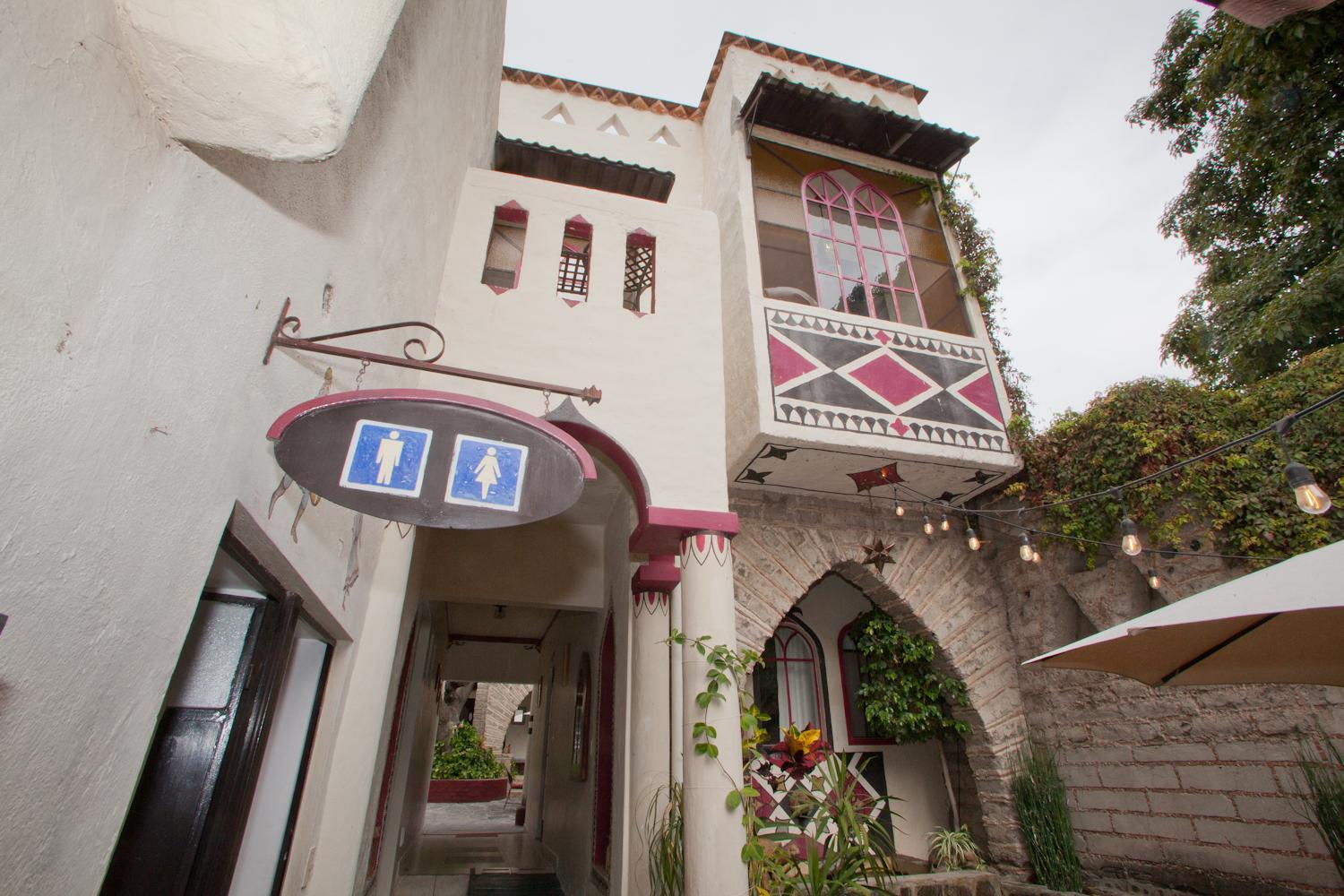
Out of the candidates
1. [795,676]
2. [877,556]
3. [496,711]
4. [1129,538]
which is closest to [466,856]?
[795,676]

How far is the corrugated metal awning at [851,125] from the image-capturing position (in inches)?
271

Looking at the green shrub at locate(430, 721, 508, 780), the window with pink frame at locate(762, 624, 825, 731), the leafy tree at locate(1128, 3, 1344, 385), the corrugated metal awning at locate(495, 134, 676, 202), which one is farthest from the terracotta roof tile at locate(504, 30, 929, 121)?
the green shrub at locate(430, 721, 508, 780)

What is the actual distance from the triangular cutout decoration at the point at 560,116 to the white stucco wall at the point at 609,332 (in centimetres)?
414

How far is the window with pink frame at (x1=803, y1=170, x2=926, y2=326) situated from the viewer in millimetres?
6703

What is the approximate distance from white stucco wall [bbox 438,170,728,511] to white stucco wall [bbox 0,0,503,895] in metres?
2.00

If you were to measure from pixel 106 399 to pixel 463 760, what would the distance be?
17.8 m

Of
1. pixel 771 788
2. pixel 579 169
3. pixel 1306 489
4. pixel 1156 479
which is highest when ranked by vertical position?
pixel 579 169

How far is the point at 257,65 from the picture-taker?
4.51ft

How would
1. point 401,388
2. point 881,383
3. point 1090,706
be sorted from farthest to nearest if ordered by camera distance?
1. point 881,383
2. point 1090,706
3. point 401,388

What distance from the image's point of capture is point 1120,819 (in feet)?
17.9

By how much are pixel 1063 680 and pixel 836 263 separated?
467cm

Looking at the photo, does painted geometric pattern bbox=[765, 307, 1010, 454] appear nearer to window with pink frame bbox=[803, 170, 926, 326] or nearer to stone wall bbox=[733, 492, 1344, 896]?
window with pink frame bbox=[803, 170, 926, 326]

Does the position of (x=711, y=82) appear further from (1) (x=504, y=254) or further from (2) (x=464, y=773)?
(2) (x=464, y=773)

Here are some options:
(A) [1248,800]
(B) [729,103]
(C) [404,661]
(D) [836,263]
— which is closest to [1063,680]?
(A) [1248,800]
